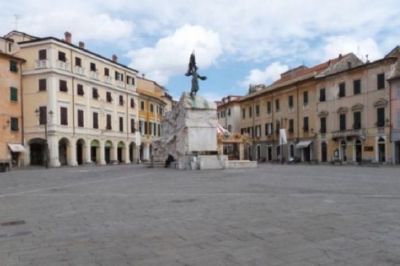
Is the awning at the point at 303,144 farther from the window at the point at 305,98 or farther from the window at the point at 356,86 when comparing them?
the window at the point at 356,86

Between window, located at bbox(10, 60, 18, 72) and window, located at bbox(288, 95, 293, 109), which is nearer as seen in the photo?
window, located at bbox(10, 60, 18, 72)

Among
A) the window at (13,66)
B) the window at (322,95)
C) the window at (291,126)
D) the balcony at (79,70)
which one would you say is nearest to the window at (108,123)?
the balcony at (79,70)

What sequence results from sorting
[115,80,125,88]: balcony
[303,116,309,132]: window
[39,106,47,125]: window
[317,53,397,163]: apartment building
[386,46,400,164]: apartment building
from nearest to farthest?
[386,46,400,164]: apartment building
[317,53,397,163]: apartment building
[39,106,47,125]: window
[303,116,309,132]: window
[115,80,125,88]: balcony

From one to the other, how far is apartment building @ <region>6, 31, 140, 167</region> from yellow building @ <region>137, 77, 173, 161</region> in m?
7.62

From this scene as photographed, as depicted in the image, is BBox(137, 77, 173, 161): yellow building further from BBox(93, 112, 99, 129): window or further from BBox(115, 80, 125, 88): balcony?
BBox(93, 112, 99, 129): window

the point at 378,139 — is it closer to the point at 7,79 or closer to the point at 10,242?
the point at 7,79

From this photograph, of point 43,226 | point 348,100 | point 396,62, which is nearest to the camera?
point 43,226

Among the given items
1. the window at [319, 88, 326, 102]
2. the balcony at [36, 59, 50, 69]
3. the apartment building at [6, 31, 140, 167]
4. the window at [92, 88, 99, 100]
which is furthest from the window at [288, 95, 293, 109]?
the balcony at [36, 59, 50, 69]

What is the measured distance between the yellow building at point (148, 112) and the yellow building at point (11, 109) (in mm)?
22312

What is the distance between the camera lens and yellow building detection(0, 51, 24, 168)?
1720 inches

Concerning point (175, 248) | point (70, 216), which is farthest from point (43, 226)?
point (175, 248)

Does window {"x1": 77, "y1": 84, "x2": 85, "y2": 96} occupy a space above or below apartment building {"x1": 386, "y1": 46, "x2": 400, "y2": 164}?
above

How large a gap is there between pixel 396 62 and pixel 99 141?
3690 cm

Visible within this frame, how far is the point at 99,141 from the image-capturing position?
55344 millimetres
